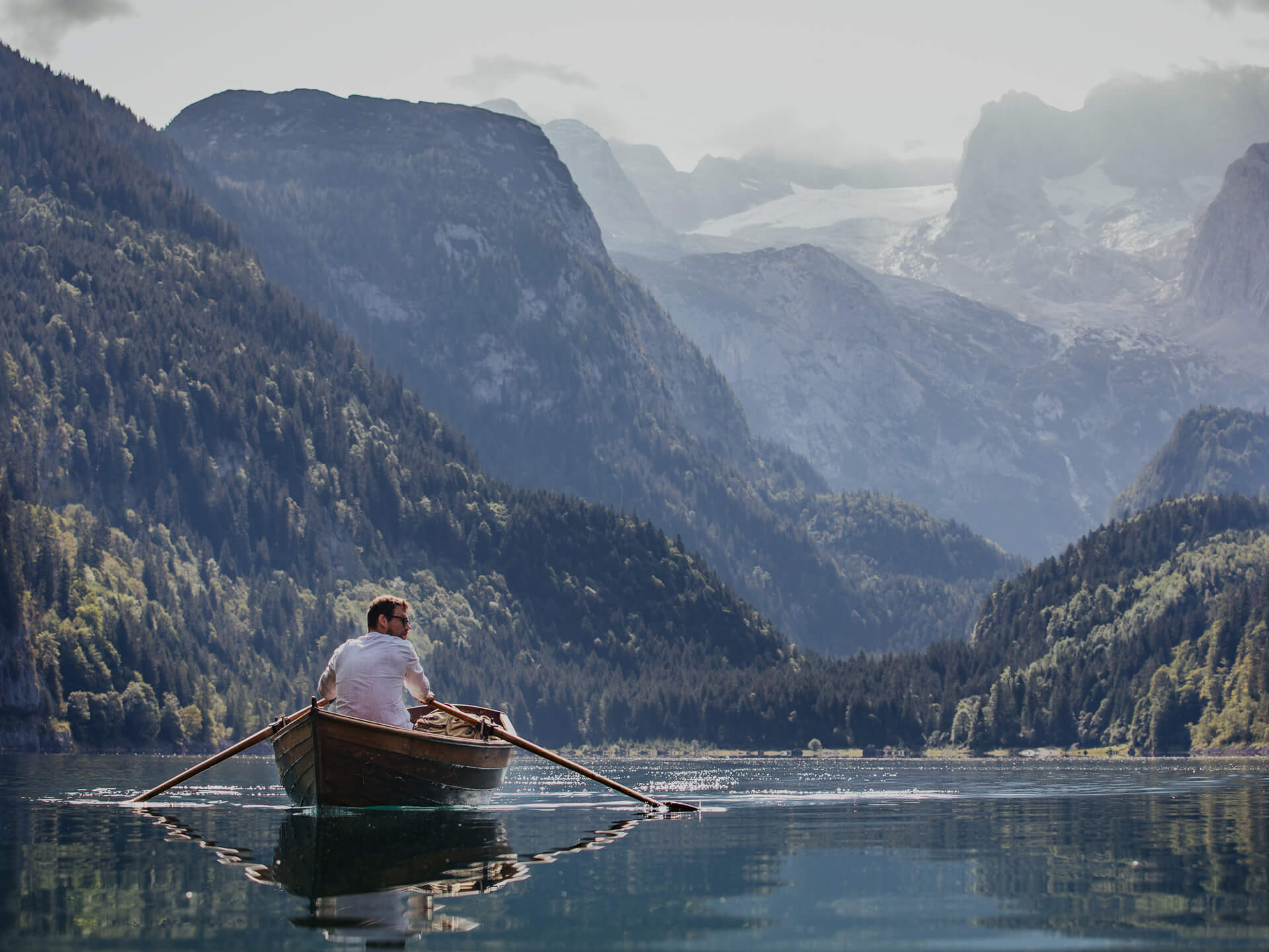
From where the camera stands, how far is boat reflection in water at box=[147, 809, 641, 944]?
40.1 metres

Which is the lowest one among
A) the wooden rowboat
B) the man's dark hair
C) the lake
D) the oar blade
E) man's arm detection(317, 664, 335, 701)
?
the oar blade

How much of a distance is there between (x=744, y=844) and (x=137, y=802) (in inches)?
1149

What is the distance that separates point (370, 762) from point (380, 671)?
10.7ft

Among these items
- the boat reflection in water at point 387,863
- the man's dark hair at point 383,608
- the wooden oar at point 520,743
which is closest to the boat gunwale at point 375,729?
the wooden oar at point 520,743

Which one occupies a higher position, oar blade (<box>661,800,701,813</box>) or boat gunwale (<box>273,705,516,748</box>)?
boat gunwale (<box>273,705,516,748</box>)

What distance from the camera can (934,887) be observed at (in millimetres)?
46250

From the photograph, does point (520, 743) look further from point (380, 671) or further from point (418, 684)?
point (380, 671)

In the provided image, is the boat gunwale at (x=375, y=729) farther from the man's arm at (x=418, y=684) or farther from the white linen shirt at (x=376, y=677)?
the man's arm at (x=418, y=684)

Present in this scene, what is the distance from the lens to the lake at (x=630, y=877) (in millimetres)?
38531

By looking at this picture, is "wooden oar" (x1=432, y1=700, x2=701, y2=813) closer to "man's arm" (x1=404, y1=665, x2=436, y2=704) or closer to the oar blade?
the oar blade

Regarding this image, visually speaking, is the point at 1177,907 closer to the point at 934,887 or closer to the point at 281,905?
the point at 934,887

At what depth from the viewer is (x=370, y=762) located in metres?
63.4

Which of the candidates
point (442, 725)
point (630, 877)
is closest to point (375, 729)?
point (442, 725)

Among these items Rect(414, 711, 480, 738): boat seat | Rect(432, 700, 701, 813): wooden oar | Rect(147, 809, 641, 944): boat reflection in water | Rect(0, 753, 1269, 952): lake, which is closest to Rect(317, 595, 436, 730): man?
Rect(432, 700, 701, 813): wooden oar
